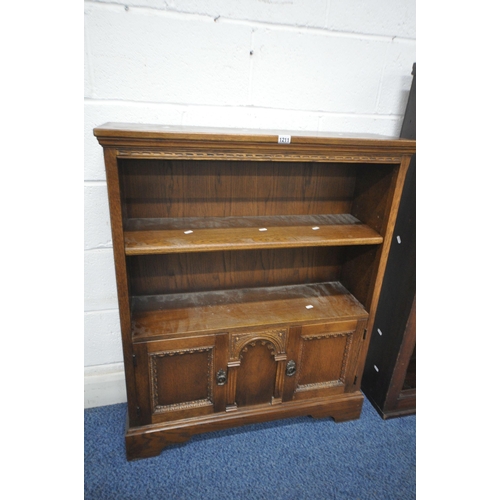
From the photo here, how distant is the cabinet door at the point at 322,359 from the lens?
1259mm

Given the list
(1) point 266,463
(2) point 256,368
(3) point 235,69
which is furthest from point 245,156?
(1) point 266,463

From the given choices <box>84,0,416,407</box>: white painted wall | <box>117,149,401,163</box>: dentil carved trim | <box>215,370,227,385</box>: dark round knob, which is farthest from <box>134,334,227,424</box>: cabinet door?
<box>117,149,401,163</box>: dentil carved trim

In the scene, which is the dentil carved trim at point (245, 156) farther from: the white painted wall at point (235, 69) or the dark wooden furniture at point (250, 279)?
the white painted wall at point (235, 69)

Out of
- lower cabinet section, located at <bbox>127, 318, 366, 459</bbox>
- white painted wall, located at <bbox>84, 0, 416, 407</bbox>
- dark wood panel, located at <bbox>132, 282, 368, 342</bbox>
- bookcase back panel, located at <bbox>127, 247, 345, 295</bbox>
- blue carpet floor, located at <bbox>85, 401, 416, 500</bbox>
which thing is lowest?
blue carpet floor, located at <bbox>85, 401, 416, 500</bbox>

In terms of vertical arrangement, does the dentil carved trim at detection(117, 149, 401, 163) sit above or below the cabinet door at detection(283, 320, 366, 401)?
above

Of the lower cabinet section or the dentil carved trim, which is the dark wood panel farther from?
the dentil carved trim

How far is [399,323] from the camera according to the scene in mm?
1349

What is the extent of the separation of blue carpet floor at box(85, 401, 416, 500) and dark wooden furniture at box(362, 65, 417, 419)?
12 cm

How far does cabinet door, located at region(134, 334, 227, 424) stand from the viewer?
3.73ft

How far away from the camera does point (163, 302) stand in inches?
49.4

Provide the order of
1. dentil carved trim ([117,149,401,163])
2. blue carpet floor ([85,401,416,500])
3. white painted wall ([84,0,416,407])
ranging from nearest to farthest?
dentil carved trim ([117,149,401,163]) < white painted wall ([84,0,416,407]) < blue carpet floor ([85,401,416,500])

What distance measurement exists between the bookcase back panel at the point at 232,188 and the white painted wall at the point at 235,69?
0.48 feet

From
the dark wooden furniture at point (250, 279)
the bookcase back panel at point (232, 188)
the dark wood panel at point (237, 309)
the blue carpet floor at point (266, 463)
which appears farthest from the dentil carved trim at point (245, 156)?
the blue carpet floor at point (266, 463)

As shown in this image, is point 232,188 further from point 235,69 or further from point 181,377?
point 181,377
